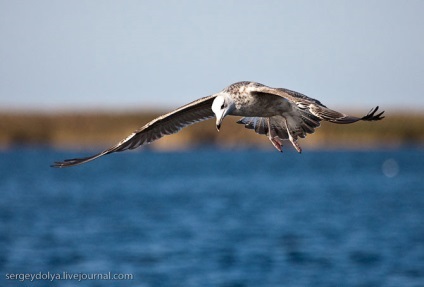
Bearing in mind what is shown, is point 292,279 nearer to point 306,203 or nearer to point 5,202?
point 306,203

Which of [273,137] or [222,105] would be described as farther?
[273,137]

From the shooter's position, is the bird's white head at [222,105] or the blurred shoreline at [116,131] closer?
the bird's white head at [222,105]

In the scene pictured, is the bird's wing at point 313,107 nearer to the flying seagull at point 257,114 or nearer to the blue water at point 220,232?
the flying seagull at point 257,114

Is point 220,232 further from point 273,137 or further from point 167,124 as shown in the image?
point 273,137

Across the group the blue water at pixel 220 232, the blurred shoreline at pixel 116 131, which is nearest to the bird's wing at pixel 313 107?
the blue water at pixel 220 232

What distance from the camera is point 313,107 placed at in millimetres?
11219

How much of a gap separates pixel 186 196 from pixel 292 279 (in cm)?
2828

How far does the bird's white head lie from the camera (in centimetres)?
1155

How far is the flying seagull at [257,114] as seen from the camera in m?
11.3

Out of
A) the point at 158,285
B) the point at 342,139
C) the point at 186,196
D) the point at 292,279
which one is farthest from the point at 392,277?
the point at 342,139

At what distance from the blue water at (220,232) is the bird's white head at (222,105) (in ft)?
33.7

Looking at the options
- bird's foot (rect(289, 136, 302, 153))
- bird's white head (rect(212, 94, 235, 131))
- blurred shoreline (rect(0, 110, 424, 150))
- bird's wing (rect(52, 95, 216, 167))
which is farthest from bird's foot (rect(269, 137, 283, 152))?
blurred shoreline (rect(0, 110, 424, 150))

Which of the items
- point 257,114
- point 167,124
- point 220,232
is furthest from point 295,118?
point 220,232

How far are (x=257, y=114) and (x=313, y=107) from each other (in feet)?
4.21
